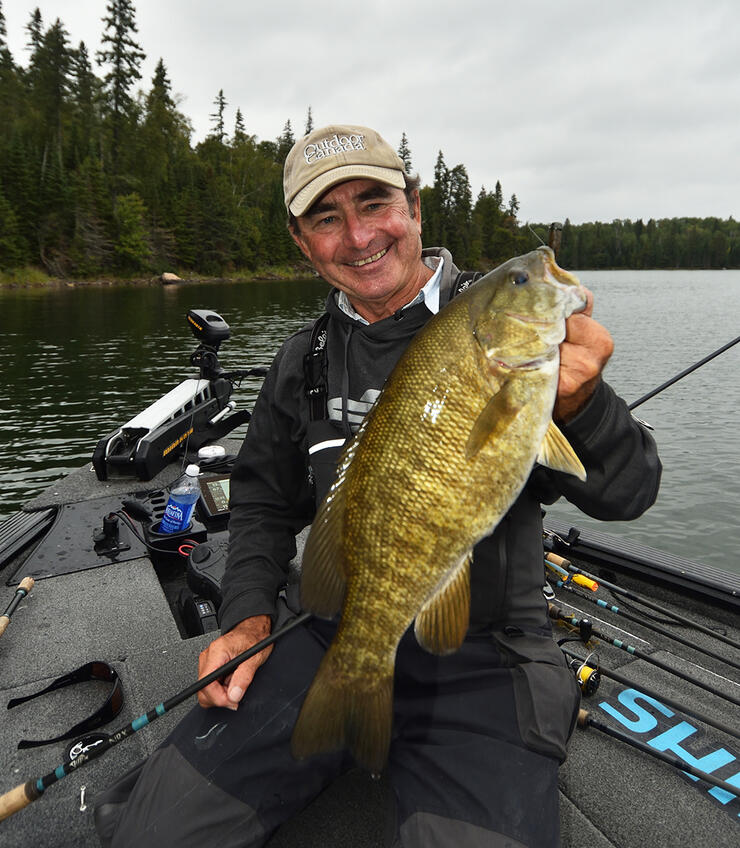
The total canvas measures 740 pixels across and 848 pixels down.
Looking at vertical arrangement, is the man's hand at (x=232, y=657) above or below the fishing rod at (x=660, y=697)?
above

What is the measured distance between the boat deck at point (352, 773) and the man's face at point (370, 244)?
205 centimetres

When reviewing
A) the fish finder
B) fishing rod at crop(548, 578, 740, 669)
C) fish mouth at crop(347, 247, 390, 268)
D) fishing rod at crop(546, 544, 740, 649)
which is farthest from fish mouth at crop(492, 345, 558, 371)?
the fish finder

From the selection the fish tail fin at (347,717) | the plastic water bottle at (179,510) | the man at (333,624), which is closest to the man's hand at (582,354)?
the man at (333,624)

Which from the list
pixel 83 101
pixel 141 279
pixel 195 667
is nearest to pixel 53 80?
pixel 83 101

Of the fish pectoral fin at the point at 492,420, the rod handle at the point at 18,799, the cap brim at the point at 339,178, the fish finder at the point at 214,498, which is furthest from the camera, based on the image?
the fish finder at the point at 214,498

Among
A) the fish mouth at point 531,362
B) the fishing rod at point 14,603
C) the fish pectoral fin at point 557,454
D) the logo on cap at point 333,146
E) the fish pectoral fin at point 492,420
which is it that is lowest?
the fishing rod at point 14,603

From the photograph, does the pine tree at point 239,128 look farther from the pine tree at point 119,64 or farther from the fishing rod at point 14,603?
the fishing rod at point 14,603

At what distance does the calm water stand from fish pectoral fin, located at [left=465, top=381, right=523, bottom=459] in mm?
7059

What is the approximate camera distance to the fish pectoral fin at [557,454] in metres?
1.69

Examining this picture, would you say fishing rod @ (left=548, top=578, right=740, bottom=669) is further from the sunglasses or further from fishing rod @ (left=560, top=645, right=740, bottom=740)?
the sunglasses

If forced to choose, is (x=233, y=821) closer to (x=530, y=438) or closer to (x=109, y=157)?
(x=530, y=438)

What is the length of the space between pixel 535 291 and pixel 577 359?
0.24 meters

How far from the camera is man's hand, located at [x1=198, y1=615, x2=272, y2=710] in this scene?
214 centimetres

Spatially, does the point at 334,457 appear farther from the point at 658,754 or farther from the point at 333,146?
the point at 658,754
